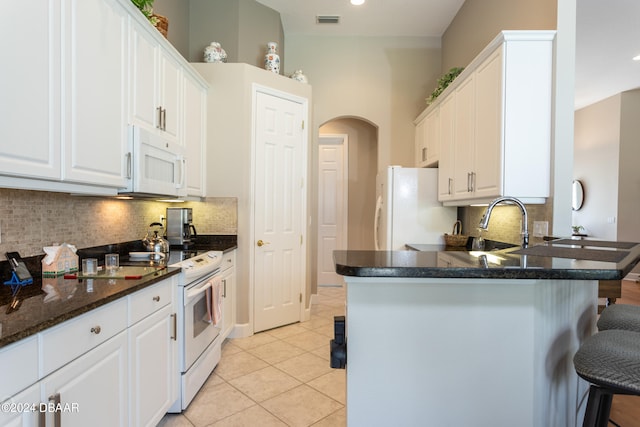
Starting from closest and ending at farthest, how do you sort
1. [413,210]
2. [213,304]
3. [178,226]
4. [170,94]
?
[213,304] → [170,94] → [178,226] → [413,210]

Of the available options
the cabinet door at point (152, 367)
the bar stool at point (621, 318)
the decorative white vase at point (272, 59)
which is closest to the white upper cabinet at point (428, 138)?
the decorative white vase at point (272, 59)

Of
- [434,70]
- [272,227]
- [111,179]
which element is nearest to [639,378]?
[111,179]

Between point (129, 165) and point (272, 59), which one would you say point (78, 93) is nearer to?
point (129, 165)

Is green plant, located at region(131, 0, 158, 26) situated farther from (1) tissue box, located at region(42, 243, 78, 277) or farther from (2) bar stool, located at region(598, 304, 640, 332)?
(2) bar stool, located at region(598, 304, 640, 332)

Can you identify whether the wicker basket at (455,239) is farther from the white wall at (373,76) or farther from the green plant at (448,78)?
the green plant at (448,78)

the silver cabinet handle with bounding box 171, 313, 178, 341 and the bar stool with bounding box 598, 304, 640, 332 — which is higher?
the bar stool with bounding box 598, 304, 640, 332

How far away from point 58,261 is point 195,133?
164 centimetres

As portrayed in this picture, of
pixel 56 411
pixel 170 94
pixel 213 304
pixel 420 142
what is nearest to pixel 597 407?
pixel 56 411

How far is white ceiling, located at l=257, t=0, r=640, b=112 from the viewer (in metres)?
3.60

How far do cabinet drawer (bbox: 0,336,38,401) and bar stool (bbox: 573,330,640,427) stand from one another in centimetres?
161

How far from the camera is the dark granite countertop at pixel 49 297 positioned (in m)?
0.98

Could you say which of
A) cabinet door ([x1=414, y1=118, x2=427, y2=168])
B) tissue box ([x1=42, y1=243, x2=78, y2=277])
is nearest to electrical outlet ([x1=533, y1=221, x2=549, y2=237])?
cabinet door ([x1=414, y1=118, x2=427, y2=168])

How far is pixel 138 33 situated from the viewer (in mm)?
2031

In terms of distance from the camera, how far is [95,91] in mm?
1649
